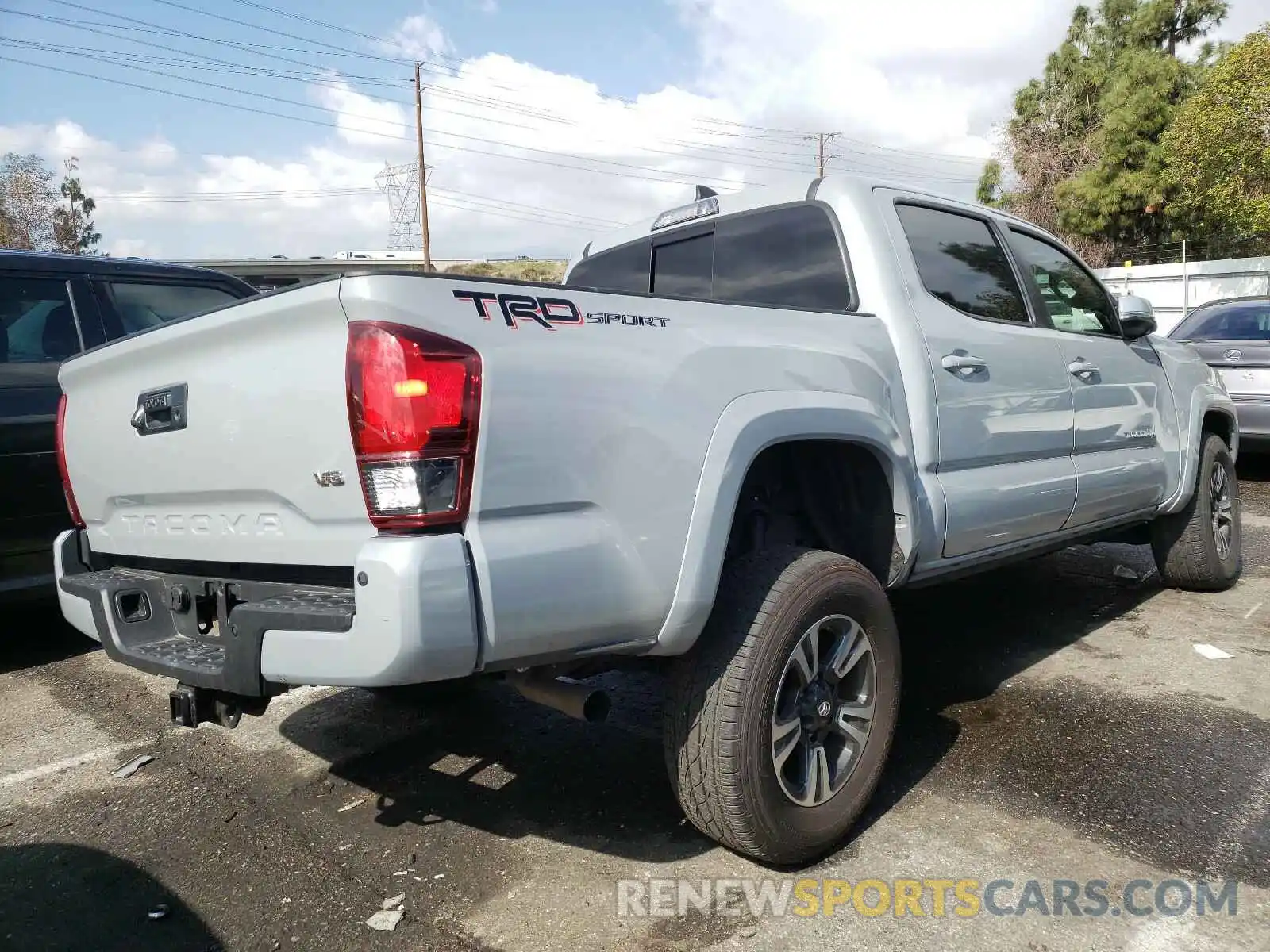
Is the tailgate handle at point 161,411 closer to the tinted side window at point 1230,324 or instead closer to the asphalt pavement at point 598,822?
the asphalt pavement at point 598,822

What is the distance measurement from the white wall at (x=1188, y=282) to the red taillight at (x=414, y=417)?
2121 cm

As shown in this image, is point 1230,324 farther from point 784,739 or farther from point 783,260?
point 784,739

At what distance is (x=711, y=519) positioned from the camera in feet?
7.48

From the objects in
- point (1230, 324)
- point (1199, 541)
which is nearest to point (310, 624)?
point (1199, 541)

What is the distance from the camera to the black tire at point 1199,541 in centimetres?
495

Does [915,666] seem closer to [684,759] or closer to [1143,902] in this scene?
[1143,902]

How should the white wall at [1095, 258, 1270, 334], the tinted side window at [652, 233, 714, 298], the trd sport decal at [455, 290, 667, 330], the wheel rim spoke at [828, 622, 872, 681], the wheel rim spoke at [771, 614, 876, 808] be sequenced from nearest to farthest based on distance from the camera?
1. the trd sport decal at [455, 290, 667, 330]
2. the wheel rim spoke at [771, 614, 876, 808]
3. the wheel rim spoke at [828, 622, 872, 681]
4. the tinted side window at [652, 233, 714, 298]
5. the white wall at [1095, 258, 1270, 334]

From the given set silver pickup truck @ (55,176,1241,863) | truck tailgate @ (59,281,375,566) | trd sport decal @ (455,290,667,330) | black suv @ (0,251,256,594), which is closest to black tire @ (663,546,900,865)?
silver pickup truck @ (55,176,1241,863)

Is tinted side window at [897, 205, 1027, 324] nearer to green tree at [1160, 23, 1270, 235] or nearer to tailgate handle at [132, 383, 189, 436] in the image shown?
tailgate handle at [132, 383, 189, 436]

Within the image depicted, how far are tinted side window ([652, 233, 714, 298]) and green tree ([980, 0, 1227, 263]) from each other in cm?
2773

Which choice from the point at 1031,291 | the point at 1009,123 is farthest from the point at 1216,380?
the point at 1009,123

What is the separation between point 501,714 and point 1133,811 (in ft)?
7.34

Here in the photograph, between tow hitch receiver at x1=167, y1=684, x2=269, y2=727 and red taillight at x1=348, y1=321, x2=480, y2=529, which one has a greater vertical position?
red taillight at x1=348, y1=321, x2=480, y2=529

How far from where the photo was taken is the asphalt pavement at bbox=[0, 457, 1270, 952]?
7.61ft
